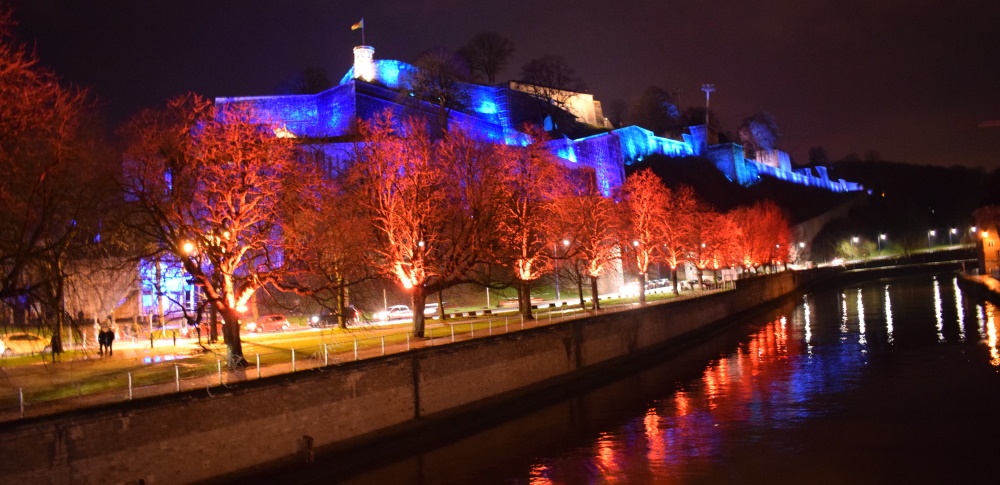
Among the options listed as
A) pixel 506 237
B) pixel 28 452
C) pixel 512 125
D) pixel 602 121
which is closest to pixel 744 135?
pixel 602 121

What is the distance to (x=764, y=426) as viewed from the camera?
19.4 metres

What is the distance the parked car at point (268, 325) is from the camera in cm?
3888

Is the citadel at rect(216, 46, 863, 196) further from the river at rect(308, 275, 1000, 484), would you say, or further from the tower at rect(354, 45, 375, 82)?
the river at rect(308, 275, 1000, 484)

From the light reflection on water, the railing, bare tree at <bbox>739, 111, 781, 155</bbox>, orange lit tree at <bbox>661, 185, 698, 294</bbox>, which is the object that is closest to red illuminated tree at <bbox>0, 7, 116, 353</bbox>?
the railing

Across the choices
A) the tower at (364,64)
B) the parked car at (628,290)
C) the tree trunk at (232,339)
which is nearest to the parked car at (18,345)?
the tree trunk at (232,339)

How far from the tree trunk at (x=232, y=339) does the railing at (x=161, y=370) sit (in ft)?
0.92

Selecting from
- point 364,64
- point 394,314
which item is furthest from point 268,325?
point 364,64

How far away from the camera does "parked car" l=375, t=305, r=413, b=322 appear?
144 ft

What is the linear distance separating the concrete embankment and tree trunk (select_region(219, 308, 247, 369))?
5.05m

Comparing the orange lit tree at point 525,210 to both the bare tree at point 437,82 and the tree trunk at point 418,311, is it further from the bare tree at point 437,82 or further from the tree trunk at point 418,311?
the bare tree at point 437,82

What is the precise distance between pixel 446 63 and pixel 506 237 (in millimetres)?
61109

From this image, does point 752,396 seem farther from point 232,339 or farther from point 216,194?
point 216,194

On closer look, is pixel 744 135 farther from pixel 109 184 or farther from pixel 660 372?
pixel 109 184

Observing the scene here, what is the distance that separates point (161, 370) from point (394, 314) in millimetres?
24721
